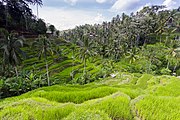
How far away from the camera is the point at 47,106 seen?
15.8ft

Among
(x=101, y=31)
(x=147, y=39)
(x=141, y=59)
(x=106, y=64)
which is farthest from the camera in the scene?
(x=101, y=31)

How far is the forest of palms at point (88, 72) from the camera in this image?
4723mm

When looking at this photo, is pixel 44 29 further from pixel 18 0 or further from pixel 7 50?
pixel 7 50

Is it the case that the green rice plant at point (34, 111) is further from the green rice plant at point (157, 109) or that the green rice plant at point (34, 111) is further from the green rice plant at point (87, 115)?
the green rice plant at point (157, 109)

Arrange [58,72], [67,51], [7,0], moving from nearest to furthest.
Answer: [58,72] < [7,0] < [67,51]

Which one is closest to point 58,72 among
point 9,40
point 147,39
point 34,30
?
point 9,40

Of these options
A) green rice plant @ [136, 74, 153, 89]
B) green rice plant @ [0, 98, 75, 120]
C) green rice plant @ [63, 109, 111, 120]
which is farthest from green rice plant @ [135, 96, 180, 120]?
green rice plant @ [136, 74, 153, 89]

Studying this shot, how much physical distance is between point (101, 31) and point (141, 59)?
3919 cm

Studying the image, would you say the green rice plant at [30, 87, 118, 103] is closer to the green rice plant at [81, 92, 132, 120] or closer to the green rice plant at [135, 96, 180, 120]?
the green rice plant at [81, 92, 132, 120]

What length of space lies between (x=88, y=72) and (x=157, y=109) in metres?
49.8

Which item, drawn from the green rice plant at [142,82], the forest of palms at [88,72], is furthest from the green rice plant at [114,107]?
the green rice plant at [142,82]

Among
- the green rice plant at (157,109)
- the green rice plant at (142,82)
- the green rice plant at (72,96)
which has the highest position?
the green rice plant at (157,109)

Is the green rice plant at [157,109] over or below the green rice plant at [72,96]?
over

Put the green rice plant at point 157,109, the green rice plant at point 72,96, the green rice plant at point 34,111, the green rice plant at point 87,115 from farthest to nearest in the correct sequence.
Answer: the green rice plant at point 72,96 < the green rice plant at point 157,109 < the green rice plant at point 34,111 < the green rice plant at point 87,115
